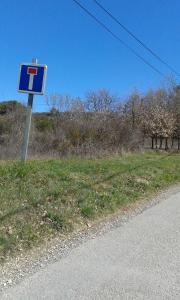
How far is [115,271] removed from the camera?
18.2 feet

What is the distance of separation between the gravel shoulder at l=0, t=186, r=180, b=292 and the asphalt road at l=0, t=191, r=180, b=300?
13 cm

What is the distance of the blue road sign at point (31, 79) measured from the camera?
9922mm

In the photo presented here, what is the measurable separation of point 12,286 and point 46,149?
18397mm

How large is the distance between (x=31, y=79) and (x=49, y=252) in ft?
15.7

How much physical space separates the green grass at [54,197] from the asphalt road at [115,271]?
832mm

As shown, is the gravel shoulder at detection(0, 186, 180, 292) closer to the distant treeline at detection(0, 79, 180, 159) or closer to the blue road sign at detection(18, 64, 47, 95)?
the blue road sign at detection(18, 64, 47, 95)

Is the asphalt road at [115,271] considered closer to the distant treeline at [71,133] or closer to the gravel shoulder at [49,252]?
the gravel shoulder at [49,252]

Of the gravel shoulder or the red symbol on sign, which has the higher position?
the red symbol on sign

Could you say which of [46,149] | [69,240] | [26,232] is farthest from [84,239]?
[46,149]

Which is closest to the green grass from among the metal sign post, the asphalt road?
the asphalt road

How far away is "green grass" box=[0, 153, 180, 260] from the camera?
275 inches

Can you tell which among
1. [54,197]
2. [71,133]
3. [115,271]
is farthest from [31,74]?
[71,133]

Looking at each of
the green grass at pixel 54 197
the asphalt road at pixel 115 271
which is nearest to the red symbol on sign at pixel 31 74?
the green grass at pixel 54 197

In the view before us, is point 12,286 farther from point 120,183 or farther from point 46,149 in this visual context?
point 46,149
